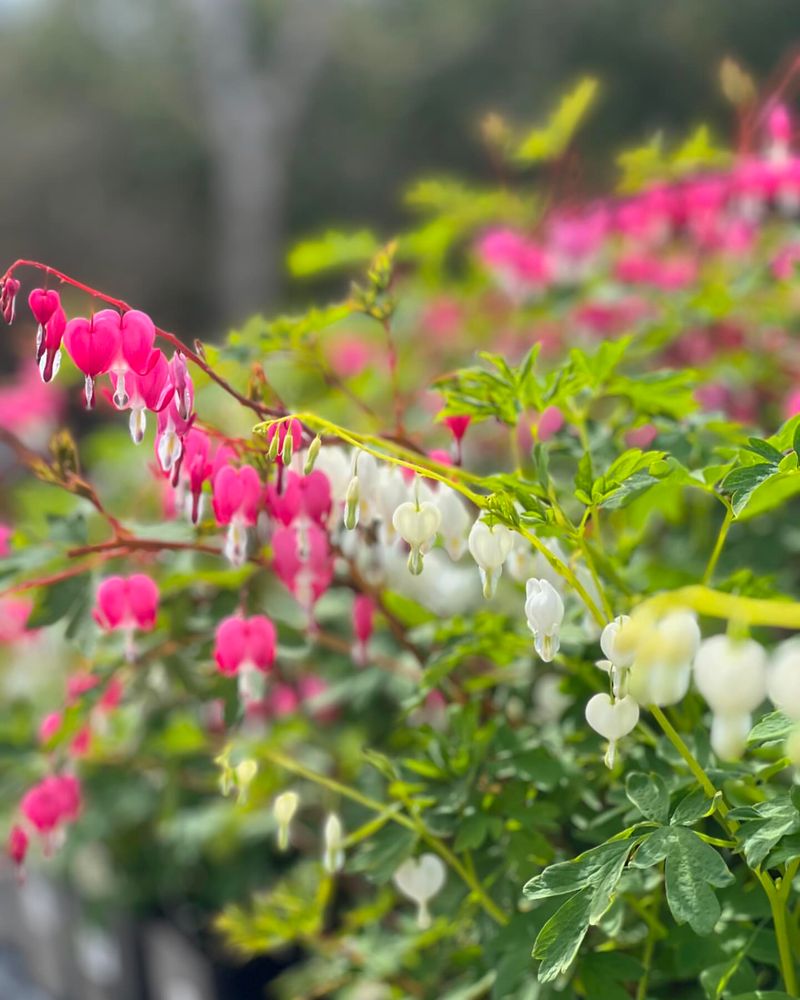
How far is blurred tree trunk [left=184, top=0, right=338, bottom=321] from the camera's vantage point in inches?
410

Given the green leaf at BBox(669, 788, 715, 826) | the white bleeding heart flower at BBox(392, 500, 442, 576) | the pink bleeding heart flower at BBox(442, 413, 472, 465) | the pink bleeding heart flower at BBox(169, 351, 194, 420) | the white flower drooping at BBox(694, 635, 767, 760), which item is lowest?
the green leaf at BBox(669, 788, 715, 826)

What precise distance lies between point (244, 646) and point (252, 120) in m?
10.6

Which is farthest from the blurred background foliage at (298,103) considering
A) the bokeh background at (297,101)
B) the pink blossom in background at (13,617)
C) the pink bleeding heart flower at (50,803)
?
the pink bleeding heart flower at (50,803)

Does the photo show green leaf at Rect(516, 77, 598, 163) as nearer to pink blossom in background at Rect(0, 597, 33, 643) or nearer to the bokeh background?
pink blossom in background at Rect(0, 597, 33, 643)

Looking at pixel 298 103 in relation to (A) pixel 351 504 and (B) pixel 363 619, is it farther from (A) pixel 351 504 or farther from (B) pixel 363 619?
(A) pixel 351 504

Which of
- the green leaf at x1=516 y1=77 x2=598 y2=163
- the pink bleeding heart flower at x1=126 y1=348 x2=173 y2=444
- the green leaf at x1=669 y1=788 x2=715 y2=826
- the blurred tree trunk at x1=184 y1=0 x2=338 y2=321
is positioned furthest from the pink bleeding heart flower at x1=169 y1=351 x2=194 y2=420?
the blurred tree trunk at x1=184 y1=0 x2=338 y2=321

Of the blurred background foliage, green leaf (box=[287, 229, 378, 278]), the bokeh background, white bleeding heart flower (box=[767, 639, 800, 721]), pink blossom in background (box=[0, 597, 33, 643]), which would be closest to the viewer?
white bleeding heart flower (box=[767, 639, 800, 721])

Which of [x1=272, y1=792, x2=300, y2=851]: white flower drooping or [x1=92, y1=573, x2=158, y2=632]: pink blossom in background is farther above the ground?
[x1=92, y1=573, x2=158, y2=632]: pink blossom in background

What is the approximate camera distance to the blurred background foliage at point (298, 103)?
471 inches

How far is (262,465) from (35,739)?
2.65ft

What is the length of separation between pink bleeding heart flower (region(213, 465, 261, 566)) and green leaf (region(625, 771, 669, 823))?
1.15 feet

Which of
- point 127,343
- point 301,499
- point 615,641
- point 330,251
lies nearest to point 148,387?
point 127,343

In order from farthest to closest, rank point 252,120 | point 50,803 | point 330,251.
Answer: point 252,120
point 330,251
point 50,803

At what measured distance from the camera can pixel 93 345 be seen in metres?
0.78
